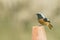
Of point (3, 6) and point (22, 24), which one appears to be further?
point (3, 6)

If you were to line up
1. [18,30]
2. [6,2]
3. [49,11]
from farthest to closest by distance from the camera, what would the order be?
[6,2] → [49,11] → [18,30]

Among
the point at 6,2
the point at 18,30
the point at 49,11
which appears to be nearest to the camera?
the point at 18,30

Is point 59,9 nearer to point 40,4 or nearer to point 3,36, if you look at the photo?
point 40,4

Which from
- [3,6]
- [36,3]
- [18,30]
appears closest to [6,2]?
[3,6]

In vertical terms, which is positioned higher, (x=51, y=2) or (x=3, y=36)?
(x=51, y=2)

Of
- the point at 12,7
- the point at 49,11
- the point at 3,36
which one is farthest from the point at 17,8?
the point at 3,36

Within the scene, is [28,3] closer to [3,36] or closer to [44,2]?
[44,2]
